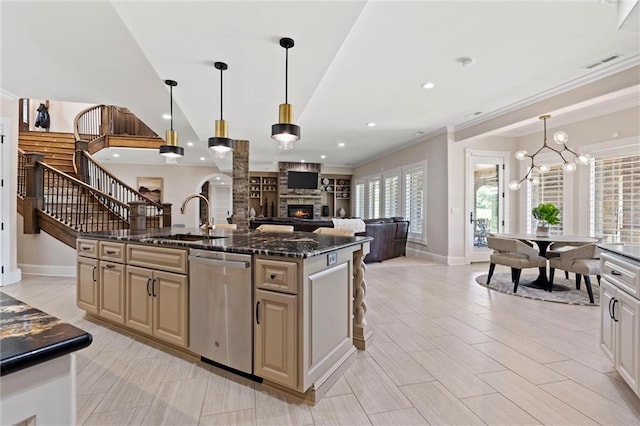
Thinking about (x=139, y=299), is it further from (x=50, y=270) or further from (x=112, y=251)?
(x=50, y=270)

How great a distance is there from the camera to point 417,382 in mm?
2152

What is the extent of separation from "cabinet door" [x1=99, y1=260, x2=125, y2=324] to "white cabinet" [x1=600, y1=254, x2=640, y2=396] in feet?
12.1

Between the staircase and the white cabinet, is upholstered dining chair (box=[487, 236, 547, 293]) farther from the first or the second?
the staircase

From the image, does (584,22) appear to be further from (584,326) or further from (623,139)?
(623,139)

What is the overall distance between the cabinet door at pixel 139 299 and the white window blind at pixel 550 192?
696 centimetres

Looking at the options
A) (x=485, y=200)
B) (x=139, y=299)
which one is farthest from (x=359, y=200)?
(x=139, y=299)

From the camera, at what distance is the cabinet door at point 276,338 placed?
1.90m

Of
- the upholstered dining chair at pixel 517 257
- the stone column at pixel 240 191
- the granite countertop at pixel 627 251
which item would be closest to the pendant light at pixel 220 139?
the stone column at pixel 240 191

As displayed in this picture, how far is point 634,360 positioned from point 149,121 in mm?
6526

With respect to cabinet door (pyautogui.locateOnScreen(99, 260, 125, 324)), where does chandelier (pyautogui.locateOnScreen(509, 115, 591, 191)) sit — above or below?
above

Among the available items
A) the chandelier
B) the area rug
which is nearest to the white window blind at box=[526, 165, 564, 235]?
the chandelier

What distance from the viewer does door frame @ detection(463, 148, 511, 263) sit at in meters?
6.57

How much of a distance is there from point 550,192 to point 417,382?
5956 mm

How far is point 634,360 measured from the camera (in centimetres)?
183
